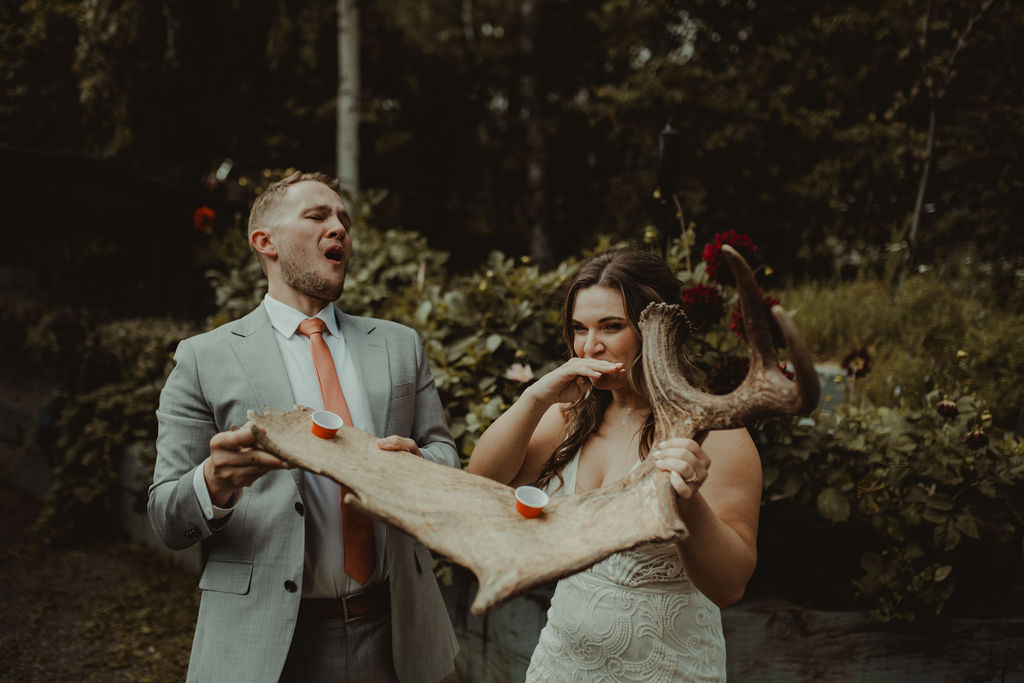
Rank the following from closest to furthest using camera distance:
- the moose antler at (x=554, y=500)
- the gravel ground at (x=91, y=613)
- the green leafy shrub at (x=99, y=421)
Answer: the moose antler at (x=554, y=500), the gravel ground at (x=91, y=613), the green leafy shrub at (x=99, y=421)

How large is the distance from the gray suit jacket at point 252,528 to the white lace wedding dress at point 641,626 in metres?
0.41

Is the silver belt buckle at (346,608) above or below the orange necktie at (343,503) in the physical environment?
below

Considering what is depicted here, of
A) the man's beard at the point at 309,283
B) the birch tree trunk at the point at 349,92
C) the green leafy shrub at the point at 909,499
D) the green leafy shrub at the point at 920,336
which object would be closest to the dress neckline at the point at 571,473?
the man's beard at the point at 309,283

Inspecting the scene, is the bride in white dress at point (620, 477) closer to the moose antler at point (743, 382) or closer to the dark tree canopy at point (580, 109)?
the moose antler at point (743, 382)

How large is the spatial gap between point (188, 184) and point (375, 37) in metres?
4.70

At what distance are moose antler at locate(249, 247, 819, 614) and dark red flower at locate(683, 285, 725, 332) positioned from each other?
119 centimetres

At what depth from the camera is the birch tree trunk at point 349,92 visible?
8156mm

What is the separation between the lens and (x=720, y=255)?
102 inches

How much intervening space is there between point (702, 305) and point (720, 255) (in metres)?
0.21

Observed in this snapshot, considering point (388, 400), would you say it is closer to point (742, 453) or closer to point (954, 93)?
point (742, 453)

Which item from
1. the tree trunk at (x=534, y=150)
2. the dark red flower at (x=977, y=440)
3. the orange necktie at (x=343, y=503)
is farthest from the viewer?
the tree trunk at (x=534, y=150)

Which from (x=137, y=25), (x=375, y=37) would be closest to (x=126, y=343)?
(x=137, y=25)

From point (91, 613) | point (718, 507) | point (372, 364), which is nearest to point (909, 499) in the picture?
point (718, 507)

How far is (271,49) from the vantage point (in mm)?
8445
